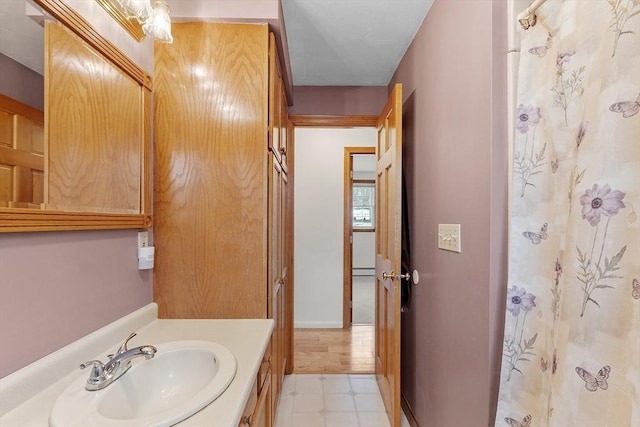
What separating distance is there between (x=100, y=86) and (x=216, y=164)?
49 cm

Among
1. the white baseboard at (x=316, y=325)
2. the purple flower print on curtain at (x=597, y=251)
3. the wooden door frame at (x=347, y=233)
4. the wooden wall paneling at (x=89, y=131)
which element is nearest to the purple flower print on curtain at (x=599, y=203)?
the purple flower print on curtain at (x=597, y=251)

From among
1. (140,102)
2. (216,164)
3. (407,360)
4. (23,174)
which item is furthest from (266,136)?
(407,360)

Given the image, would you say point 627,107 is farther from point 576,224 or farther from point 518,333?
point 518,333

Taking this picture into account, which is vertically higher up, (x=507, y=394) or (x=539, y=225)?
(x=539, y=225)

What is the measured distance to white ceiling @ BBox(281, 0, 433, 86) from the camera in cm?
156

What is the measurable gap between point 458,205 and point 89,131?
1.40m

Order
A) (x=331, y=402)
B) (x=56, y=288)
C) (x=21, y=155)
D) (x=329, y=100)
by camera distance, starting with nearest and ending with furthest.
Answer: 1. (x=21, y=155)
2. (x=56, y=288)
3. (x=331, y=402)
4. (x=329, y=100)

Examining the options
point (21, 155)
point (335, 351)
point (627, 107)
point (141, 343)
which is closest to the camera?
point (627, 107)

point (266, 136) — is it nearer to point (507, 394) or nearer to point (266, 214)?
point (266, 214)

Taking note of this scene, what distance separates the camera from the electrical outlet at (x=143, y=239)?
128 cm

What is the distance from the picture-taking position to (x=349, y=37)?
6.00 ft

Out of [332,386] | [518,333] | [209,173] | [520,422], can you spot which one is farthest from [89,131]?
[332,386]

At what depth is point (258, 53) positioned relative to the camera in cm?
140

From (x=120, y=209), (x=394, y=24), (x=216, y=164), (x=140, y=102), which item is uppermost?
(x=394, y=24)
